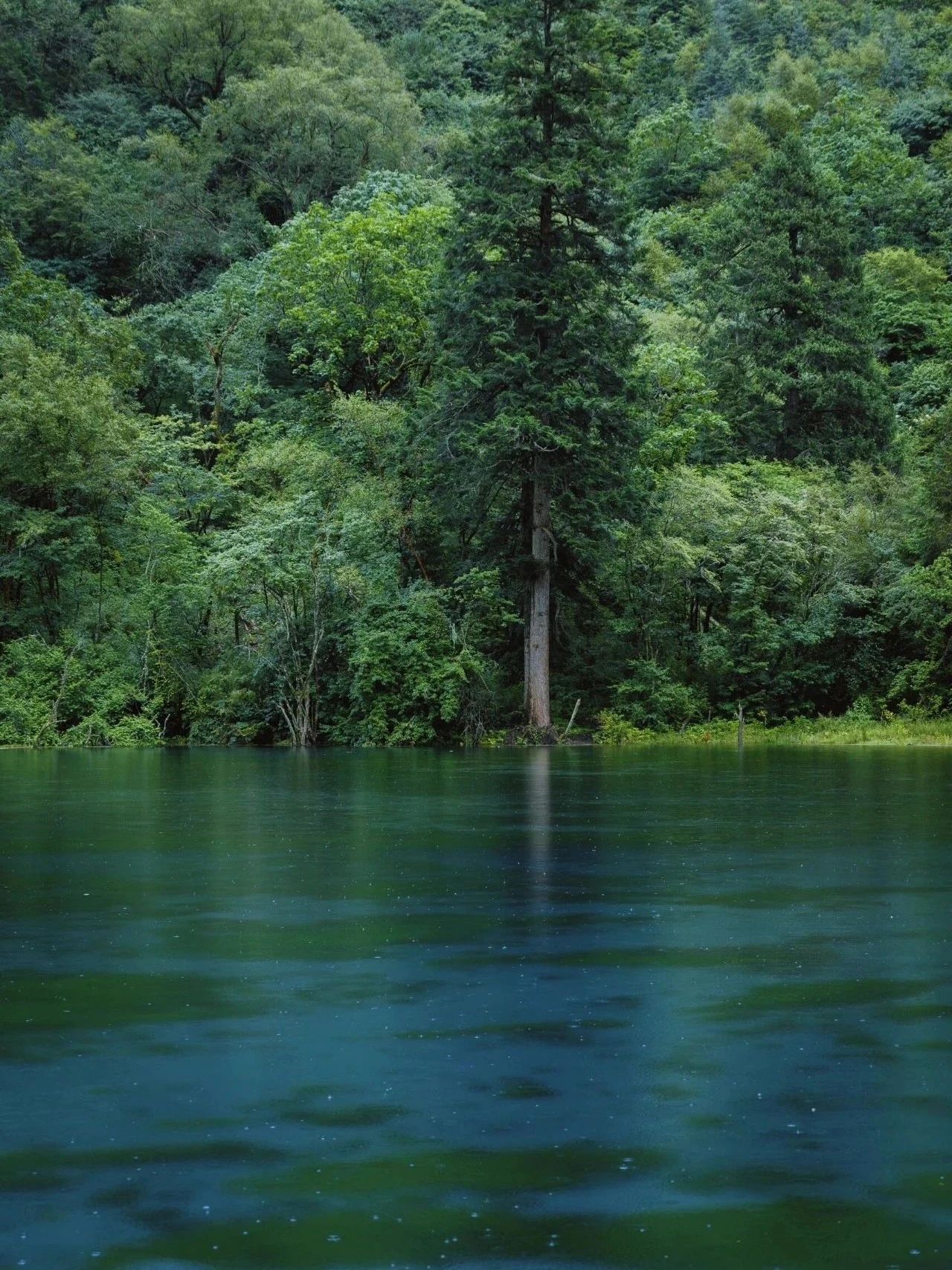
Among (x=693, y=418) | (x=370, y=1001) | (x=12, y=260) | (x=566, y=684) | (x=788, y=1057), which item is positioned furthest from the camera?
(x=12, y=260)

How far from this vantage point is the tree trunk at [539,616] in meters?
37.7

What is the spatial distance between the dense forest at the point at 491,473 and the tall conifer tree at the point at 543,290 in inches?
3.6

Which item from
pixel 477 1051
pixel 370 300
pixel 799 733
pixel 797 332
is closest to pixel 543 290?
pixel 370 300

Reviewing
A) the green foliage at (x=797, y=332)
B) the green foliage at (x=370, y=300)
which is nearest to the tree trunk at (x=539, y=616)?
the green foliage at (x=370, y=300)

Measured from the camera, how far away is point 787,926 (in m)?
11.3

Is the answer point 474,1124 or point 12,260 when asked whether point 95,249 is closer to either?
point 12,260

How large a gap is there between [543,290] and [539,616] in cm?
720

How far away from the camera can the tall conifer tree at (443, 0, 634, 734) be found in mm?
36750

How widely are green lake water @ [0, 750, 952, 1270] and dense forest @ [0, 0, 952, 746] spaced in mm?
21496

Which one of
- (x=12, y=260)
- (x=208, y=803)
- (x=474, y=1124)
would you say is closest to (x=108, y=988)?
(x=474, y=1124)

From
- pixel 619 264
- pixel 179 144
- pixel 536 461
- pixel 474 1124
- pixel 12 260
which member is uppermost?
pixel 179 144

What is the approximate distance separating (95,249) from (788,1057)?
6027 centimetres

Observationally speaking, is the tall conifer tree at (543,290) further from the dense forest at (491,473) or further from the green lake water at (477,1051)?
the green lake water at (477,1051)

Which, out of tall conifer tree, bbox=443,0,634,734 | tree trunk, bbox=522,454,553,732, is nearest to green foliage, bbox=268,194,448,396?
tall conifer tree, bbox=443,0,634,734
